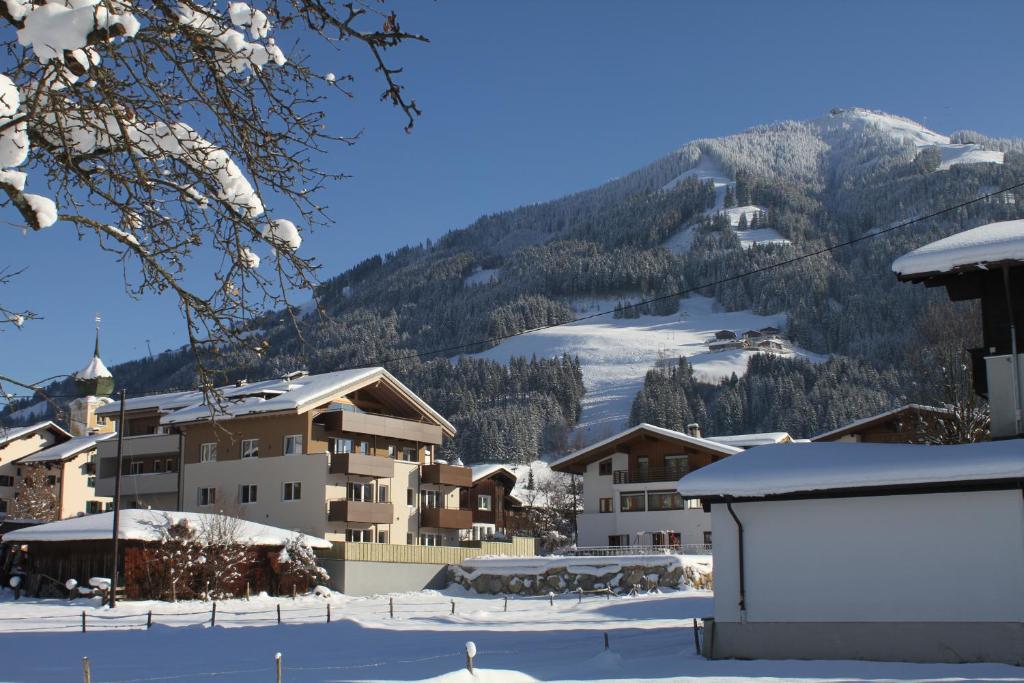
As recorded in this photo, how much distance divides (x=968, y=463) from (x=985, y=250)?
418 centimetres

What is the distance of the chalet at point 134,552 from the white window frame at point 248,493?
7953 mm

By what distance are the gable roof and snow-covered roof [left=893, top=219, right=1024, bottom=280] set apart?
40.2 meters

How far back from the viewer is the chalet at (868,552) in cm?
1677

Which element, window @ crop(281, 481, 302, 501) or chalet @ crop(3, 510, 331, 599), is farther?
window @ crop(281, 481, 302, 501)

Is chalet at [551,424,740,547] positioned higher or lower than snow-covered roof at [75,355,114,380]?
lower

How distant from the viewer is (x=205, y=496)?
179 ft

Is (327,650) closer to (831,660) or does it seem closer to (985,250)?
(831,660)

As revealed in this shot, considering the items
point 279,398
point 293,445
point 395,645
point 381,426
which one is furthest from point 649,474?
point 395,645

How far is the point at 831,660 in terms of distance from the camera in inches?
698

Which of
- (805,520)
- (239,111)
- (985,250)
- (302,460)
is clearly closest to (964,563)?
(805,520)

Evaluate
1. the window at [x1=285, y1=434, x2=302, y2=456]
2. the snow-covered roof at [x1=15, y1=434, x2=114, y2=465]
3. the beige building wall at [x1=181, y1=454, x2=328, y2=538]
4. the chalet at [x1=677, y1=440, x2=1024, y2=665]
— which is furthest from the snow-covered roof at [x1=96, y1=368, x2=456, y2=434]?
the chalet at [x1=677, y1=440, x2=1024, y2=665]

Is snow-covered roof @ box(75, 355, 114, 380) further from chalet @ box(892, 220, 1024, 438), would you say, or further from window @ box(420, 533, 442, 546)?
chalet @ box(892, 220, 1024, 438)

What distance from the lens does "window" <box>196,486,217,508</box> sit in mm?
53975

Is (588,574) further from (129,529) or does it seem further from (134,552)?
(129,529)
